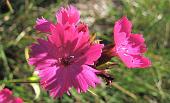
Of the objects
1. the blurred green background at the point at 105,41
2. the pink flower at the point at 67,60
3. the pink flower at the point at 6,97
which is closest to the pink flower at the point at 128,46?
the pink flower at the point at 67,60

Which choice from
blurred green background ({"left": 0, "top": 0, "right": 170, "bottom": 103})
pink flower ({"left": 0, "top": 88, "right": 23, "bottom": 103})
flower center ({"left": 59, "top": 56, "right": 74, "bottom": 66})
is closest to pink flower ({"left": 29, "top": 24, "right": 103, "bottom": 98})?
flower center ({"left": 59, "top": 56, "right": 74, "bottom": 66})

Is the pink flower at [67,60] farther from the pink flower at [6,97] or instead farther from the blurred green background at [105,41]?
the blurred green background at [105,41]

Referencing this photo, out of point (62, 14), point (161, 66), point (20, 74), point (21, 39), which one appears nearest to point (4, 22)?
point (21, 39)

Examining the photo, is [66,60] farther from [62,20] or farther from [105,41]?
[105,41]

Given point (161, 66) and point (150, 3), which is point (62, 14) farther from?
point (150, 3)

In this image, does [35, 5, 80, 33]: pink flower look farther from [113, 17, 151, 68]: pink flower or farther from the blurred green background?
the blurred green background
